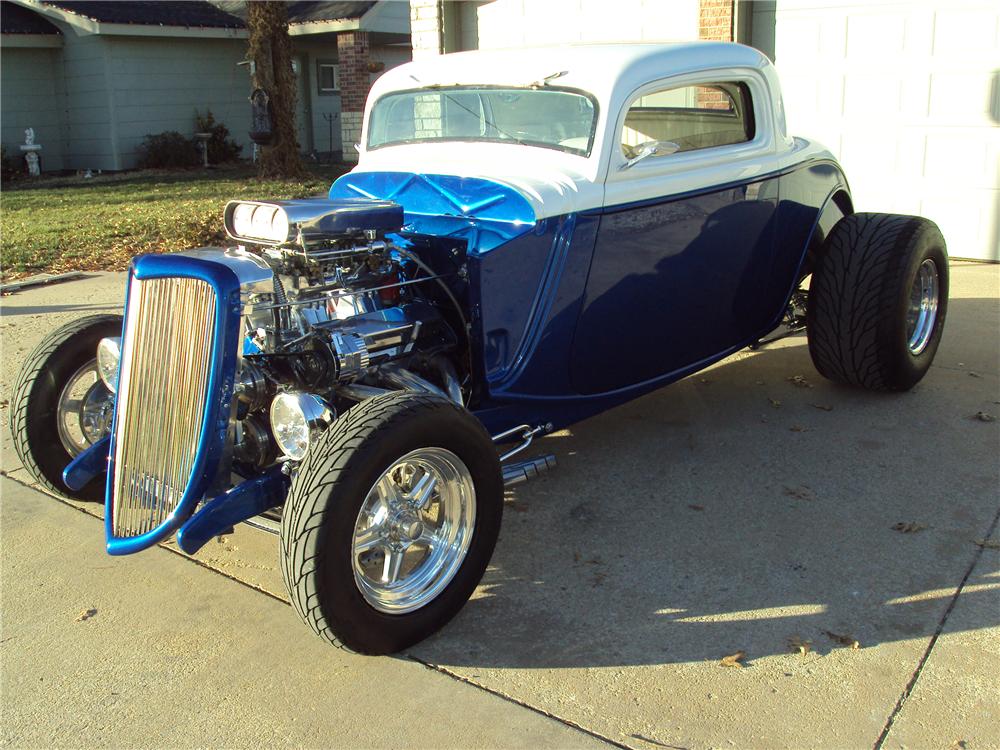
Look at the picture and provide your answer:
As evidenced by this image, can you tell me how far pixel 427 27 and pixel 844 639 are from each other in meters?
9.28

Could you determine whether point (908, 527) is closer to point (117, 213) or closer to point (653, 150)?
A: point (653, 150)

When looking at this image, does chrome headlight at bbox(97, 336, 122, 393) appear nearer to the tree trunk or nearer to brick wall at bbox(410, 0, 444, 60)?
brick wall at bbox(410, 0, 444, 60)

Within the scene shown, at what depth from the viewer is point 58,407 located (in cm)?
384

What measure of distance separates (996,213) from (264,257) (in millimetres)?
6599

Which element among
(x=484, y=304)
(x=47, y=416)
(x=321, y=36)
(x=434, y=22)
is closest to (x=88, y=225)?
(x=434, y=22)

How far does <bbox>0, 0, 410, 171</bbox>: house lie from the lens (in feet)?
57.1

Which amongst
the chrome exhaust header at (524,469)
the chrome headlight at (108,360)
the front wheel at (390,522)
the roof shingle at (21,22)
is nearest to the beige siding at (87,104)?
the roof shingle at (21,22)

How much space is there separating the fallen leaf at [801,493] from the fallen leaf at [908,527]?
0.37 metres

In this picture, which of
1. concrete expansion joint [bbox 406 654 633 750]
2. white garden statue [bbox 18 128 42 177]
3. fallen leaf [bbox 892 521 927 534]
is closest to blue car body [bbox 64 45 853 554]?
concrete expansion joint [bbox 406 654 633 750]

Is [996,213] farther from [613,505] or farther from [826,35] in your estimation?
[613,505]

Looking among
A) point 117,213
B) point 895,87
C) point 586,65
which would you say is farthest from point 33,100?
point 586,65

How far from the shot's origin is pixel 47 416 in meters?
3.81

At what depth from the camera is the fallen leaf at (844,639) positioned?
3039 mm

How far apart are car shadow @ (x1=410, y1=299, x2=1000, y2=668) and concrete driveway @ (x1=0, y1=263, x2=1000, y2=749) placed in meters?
0.01
